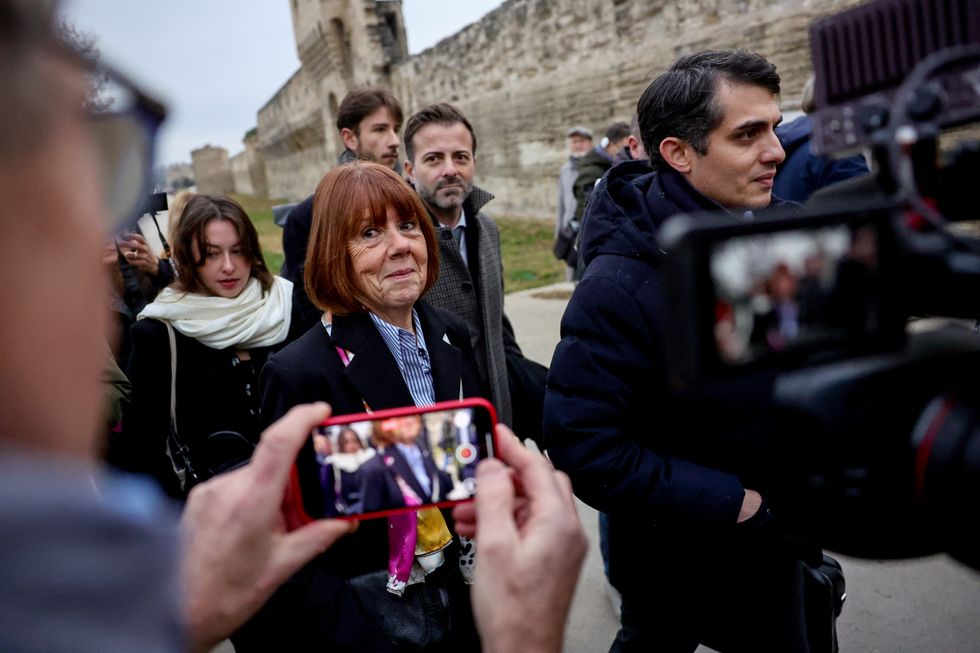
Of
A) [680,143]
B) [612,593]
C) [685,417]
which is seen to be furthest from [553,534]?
[612,593]

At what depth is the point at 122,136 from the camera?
0.62m

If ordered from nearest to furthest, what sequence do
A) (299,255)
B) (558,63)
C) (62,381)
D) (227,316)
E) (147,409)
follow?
(62,381), (147,409), (227,316), (299,255), (558,63)

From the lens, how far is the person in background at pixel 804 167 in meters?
2.73

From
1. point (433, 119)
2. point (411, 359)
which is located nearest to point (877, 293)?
point (411, 359)

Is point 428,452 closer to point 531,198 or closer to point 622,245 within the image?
point 622,245

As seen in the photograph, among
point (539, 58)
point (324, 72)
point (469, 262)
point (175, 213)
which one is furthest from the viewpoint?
point (324, 72)

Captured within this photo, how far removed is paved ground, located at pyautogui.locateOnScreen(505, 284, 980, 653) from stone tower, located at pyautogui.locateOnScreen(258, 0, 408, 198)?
33.0 feet

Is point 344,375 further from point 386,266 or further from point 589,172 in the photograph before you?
point 589,172

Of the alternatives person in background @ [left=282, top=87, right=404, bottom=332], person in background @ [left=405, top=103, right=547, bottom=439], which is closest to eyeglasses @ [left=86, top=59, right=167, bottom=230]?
person in background @ [left=405, top=103, right=547, bottom=439]

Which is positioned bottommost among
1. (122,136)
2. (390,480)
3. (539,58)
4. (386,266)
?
(390,480)

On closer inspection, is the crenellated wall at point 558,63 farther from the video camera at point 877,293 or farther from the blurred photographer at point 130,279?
the video camera at point 877,293

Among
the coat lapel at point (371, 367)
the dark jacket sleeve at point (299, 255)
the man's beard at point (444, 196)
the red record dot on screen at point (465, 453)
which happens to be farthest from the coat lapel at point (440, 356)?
the man's beard at point (444, 196)

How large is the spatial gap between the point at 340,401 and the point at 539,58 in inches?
425

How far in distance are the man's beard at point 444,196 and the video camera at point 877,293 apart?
220 centimetres
